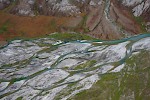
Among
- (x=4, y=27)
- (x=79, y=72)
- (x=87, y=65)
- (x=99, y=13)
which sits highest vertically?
(x=99, y=13)

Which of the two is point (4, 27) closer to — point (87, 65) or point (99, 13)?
point (99, 13)

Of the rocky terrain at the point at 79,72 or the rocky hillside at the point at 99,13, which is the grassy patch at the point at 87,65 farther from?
the rocky hillside at the point at 99,13

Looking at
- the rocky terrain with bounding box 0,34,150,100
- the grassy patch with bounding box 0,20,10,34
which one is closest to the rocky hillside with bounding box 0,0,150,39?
the grassy patch with bounding box 0,20,10,34

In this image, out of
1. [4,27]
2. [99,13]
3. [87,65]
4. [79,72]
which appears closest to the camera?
[79,72]

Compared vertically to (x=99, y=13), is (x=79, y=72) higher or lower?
lower

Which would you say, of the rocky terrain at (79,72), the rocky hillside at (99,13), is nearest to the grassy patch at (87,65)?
the rocky terrain at (79,72)

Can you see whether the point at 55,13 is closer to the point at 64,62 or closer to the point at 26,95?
the point at 64,62

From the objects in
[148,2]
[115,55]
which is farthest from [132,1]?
[115,55]

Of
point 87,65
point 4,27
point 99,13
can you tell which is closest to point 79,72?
point 87,65
